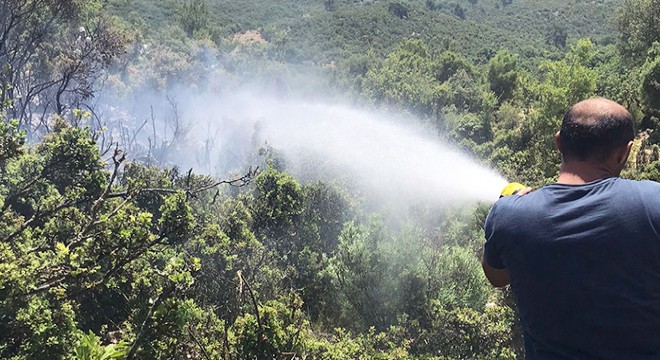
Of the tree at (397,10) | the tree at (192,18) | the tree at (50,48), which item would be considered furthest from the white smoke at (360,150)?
the tree at (397,10)

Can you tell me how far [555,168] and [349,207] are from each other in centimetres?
715

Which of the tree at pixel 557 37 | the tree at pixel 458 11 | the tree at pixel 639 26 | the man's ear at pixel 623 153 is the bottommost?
the man's ear at pixel 623 153

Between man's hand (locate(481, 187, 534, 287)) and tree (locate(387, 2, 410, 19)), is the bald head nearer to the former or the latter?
man's hand (locate(481, 187, 534, 287))

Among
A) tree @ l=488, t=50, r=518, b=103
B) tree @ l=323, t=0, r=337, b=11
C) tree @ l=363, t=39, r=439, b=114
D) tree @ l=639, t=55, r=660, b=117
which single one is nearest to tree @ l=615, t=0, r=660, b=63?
tree @ l=639, t=55, r=660, b=117

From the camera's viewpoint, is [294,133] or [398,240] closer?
[398,240]

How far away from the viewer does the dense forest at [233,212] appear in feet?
23.4

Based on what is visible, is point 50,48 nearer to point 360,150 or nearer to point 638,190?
point 360,150

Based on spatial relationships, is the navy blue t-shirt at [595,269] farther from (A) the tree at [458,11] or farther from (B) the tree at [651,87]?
(A) the tree at [458,11]

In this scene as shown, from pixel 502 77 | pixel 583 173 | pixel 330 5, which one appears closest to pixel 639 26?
pixel 502 77

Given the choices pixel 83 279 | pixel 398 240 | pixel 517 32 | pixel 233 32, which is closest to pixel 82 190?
pixel 83 279

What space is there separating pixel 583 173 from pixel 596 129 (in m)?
0.16

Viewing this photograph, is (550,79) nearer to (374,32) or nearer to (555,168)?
(555,168)

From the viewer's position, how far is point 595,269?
173cm

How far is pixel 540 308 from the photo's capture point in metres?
1.83
